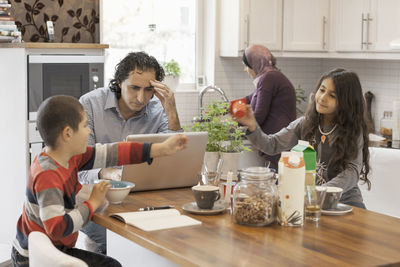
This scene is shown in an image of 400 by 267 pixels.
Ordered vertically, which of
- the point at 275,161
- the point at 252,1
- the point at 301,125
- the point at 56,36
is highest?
the point at 252,1

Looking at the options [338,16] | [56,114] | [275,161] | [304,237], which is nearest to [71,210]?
[56,114]

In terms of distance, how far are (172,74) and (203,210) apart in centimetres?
300

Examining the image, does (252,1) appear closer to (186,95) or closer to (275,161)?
(186,95)

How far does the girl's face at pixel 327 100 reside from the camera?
9.80ft

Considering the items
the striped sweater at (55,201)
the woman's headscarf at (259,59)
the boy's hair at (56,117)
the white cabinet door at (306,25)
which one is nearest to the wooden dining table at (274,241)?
the striped sweater at (55,201)

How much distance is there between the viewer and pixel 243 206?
2.12m

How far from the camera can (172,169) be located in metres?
2.64

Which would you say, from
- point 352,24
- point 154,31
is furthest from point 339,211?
point 154,31

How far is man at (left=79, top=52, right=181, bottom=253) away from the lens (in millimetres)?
3047

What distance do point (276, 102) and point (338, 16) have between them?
1.17m

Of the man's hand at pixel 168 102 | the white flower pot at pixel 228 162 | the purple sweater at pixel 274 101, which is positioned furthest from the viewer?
the purple sweater at pixel 274 101

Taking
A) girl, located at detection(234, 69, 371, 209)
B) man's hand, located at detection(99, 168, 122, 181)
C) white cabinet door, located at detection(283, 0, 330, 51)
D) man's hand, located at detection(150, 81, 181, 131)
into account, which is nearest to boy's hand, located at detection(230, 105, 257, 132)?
girl, located at detection(234, 69, 371, 209)

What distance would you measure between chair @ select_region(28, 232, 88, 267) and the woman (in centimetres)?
291

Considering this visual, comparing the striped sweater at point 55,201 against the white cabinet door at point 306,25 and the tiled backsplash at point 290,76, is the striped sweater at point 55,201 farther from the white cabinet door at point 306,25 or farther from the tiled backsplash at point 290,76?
the white cabinet door at point 306,25
